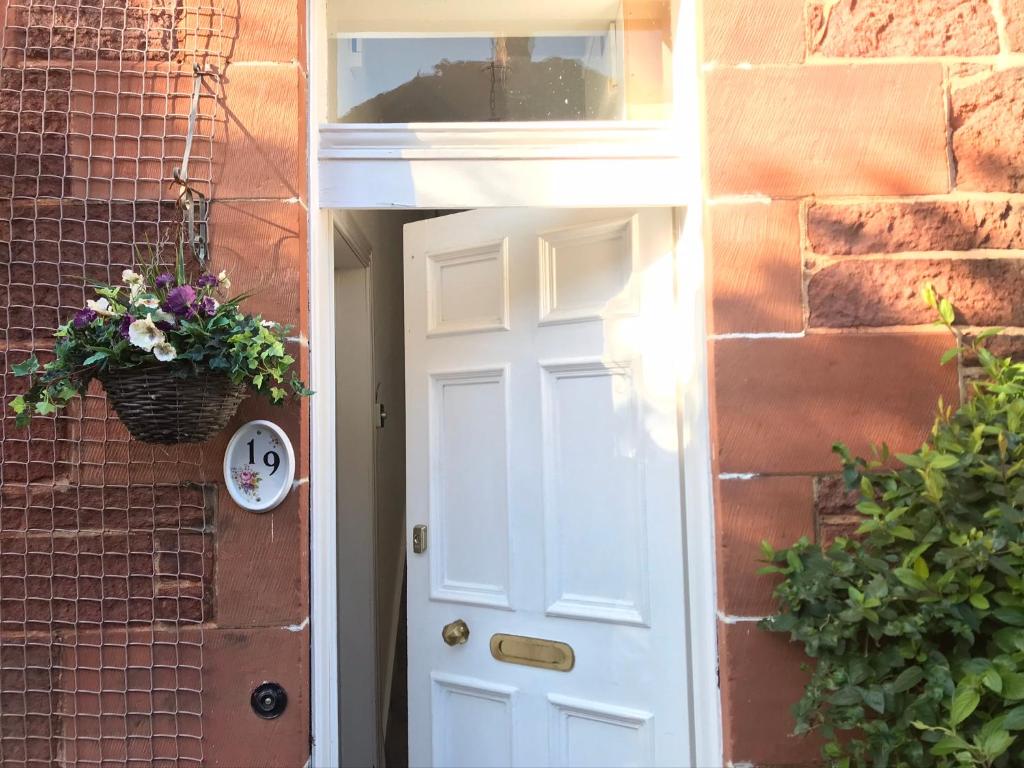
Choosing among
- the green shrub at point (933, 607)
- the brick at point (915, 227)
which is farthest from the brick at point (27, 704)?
the brick at point (915, 227)

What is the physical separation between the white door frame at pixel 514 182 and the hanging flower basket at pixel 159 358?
0.29 m

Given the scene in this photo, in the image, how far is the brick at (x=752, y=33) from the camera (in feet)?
5.38

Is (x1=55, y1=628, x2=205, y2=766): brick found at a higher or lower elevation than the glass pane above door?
lower

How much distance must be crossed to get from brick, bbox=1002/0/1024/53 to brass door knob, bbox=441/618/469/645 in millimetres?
2050

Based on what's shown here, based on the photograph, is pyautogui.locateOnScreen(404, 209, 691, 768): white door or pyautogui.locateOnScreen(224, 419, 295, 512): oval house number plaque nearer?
pyautogui.locateOnScreen(224, 419, 295, 512): oval house number plaque

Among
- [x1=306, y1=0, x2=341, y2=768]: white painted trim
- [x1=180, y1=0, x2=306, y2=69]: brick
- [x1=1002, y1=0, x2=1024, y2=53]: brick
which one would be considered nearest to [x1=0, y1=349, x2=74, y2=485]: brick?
[x1=306, y1=0, x2=341, y2=768]: white painted trim

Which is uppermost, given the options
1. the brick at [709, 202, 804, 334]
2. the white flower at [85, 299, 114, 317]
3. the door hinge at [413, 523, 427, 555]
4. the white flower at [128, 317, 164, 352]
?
the brick at [709, 202, 804, 334]

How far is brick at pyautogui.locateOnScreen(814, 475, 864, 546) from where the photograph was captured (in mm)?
1562

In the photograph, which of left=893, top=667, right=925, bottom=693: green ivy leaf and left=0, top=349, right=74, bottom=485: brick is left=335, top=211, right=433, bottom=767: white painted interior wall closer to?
left=0, top=349, right=74, bottom=485: brick

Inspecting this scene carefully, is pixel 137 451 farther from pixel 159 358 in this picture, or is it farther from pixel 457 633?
pixel 457 633

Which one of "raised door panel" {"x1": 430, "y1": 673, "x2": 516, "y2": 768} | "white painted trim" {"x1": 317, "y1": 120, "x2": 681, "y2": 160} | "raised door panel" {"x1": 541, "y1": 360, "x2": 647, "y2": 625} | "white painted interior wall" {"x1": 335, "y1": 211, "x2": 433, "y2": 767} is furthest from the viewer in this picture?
"white painted interior wall" {"x1": 335, "y1": 211, "x2": 433, "y2": 767}

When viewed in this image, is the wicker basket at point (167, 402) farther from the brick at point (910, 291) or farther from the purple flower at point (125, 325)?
the brick at point (910, 291)

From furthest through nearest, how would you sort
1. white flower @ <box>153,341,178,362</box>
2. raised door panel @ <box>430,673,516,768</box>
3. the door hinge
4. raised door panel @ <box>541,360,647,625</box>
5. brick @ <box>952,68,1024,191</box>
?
1. the door hinge
2. raised door panel @ <box>430,673,516,768</box>
3. raised door panel @ <box>541,360,647,625</box>
4. brick @ <box>952,68,1024,191</box>
5. white flower @ <box>153,341,178,362</box>

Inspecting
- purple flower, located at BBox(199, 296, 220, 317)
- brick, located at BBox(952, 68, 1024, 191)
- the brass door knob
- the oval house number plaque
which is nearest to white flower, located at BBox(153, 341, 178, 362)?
purple flower, located at BBox(199, 296, 220, 317)
